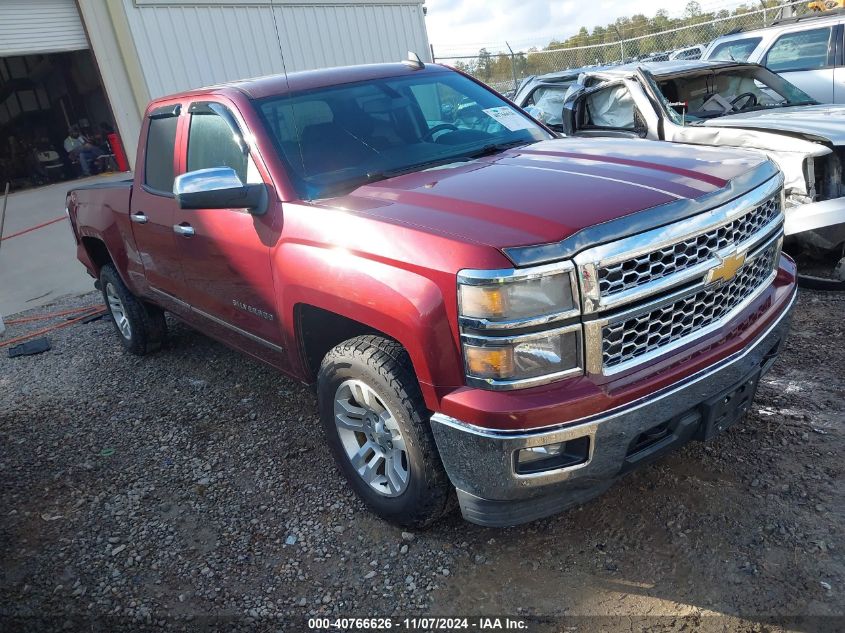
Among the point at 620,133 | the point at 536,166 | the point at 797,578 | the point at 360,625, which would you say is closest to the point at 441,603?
the point at 360,625

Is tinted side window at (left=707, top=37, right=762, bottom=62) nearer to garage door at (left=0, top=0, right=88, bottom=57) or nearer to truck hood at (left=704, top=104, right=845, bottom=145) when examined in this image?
truck hood at (left=704, top=104, right=845, bottom=145)

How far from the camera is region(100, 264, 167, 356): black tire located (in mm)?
5226

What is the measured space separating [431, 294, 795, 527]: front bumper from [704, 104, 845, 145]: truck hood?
3102 mm

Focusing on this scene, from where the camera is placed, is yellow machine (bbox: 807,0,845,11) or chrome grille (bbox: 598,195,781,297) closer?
chrome grille (bbox: 598,195,781,297)

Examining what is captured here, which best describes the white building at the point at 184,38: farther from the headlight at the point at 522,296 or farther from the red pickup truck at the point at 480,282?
the headlight at the point at 522,296

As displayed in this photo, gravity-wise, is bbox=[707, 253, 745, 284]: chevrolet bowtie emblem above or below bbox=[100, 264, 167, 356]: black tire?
above

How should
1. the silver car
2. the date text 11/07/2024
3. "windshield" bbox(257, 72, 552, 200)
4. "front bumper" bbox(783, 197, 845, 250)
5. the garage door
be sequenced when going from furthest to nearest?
the garage door
the silver car
"front bumper" bbox(783, 197, 845, 250)
"windshield" bbox(257, 72, 552, 200)
the date text 11/07/2024

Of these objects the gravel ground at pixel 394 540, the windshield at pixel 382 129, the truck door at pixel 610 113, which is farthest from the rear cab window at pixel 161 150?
the truck door at pixel 610 113

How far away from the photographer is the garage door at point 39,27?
11469 mm

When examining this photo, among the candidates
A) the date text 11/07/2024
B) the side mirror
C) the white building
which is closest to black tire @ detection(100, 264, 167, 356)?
the side mirror

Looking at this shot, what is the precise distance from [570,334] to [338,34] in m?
13.3

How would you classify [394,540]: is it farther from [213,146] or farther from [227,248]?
[213,146]

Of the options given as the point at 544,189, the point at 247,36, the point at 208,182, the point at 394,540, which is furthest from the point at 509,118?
the point at 247,36

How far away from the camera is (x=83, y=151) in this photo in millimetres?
15469
